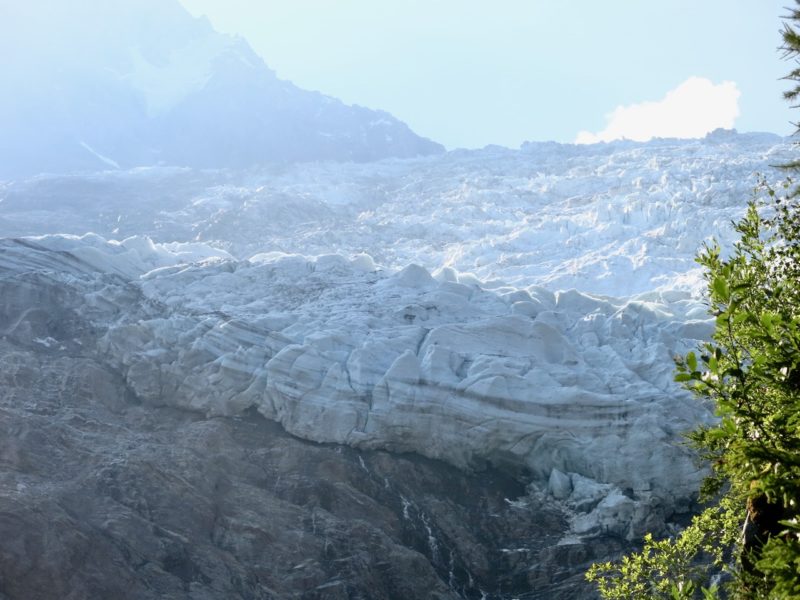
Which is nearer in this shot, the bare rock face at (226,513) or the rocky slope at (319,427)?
the bare rock face at (226,513)

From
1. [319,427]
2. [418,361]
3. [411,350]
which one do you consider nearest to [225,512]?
[319,427]

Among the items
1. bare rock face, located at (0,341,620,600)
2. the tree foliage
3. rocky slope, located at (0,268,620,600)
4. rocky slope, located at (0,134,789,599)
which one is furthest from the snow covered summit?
the tree foliage

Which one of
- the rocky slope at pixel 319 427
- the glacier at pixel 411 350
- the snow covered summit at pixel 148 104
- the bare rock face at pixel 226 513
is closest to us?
the bare rock face at pixel 226 513

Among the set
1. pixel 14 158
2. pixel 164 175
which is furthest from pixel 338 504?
pixel 14 158

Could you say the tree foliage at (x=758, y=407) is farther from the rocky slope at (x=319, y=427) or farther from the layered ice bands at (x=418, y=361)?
the layered ice bands at (x=418, y=361)

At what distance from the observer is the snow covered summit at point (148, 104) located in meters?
124

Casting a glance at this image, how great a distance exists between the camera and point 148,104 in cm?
13850

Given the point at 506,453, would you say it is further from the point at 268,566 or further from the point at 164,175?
the point at 164,175

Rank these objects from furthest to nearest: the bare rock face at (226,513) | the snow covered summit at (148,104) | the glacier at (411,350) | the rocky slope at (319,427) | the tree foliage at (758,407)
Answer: the snow covered summit at (148,104) < the glacier at (411,350) < the rocky slope at (319,427) < the bare rock face at (226,513) < the tree foliage at (758,407)

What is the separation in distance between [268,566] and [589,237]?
4454cm

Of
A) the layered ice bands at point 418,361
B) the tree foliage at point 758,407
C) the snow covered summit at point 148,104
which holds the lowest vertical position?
the layered ice bands at point 418,361

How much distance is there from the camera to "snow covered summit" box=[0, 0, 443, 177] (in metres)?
124

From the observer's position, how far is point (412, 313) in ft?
114

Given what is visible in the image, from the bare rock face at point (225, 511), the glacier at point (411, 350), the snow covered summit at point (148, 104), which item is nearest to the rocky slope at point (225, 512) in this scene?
the bare rock face at point (225, 511)
